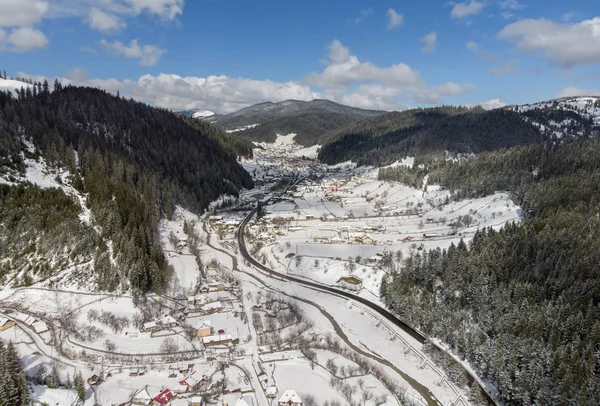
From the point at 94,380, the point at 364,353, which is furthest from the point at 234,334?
the point at 364,353

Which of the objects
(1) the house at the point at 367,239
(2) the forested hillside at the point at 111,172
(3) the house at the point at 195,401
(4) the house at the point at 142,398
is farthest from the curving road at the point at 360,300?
(4) the house at the point at 142,398

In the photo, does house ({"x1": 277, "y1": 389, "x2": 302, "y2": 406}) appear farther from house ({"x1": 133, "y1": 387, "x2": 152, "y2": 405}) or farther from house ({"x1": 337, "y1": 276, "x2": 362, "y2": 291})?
house ({"x1": 337, "y1": 276, "x2": 362, "y2": 291})

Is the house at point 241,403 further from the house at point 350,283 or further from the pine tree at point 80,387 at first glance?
the house at point 350,283

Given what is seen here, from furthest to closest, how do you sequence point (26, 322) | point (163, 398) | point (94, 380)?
point (26, 322) → point (94, 380) → point (163, 398)

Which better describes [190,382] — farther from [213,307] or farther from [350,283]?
[350,283]

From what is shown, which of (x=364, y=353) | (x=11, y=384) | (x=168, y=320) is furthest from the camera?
(x=168, y=320)

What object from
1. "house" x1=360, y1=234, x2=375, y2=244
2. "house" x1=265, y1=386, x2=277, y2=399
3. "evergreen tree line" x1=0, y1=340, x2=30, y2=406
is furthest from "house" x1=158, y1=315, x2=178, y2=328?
"house" x1=360, y1=234, x2=375, y2=244
